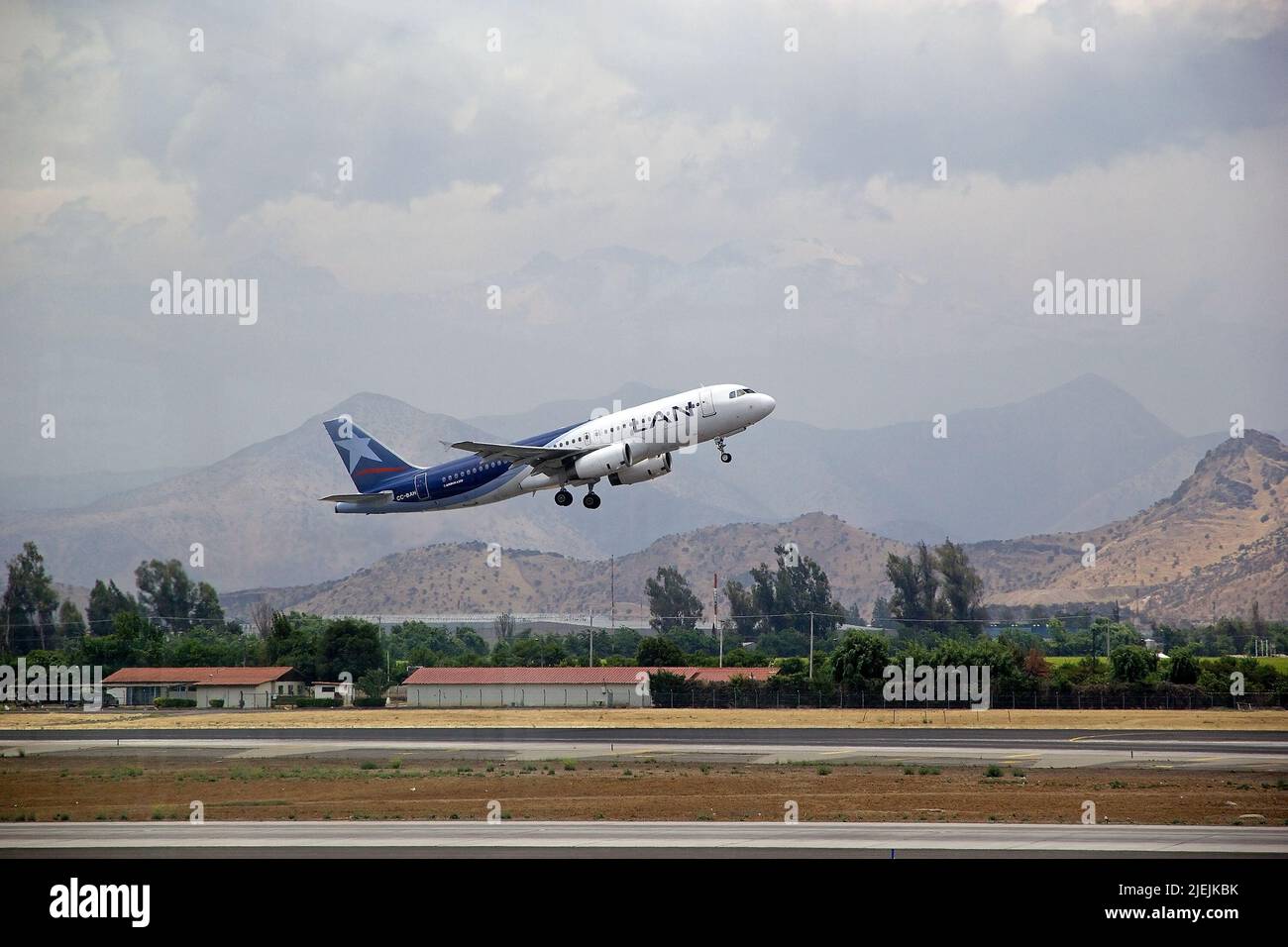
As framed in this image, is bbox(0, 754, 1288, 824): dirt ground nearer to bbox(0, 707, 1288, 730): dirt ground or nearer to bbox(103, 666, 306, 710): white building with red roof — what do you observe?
bbox(0, 707, 1288, 730): dirt ground

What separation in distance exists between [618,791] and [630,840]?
10962 millimetres

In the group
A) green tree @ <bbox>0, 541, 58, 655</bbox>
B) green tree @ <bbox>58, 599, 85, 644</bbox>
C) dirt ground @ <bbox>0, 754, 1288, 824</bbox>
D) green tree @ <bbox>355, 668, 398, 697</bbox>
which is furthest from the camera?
green tree @ <bbox>58, 599, 85, 644</bbox>

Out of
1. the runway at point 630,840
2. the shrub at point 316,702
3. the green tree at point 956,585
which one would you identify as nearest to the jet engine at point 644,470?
the runway at point 630,840

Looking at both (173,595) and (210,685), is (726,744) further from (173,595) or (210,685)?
(173,595)

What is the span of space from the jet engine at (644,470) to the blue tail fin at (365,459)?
14.0 m

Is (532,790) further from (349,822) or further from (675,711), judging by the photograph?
(675,711)

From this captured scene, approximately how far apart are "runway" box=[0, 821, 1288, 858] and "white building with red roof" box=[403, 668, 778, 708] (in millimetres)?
53886

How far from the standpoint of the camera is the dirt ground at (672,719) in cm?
7625

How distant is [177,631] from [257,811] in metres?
112

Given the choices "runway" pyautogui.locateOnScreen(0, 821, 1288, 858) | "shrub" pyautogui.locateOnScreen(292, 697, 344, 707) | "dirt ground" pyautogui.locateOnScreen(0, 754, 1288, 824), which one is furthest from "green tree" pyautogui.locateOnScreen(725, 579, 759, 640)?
"runway" pyautogui.locateOnScreen(0, 821, 1288, 858)

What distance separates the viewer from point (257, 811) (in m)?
43.4

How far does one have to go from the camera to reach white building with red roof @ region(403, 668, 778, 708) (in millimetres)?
94438

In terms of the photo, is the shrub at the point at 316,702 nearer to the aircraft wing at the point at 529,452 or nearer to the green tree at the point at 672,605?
the aircraft wing at the point at 529,452
